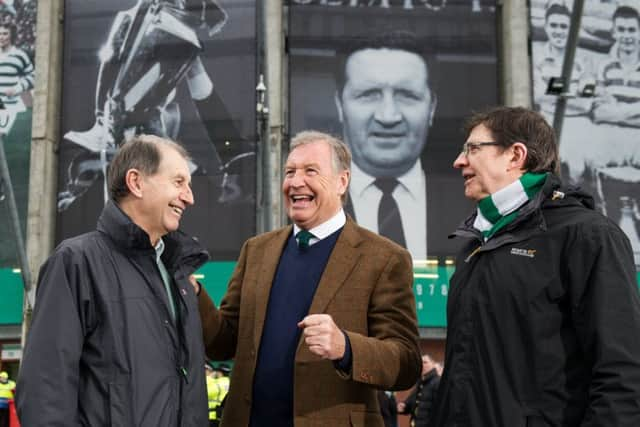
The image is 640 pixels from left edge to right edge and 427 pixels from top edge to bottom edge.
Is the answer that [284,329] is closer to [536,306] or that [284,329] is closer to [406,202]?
[536,306]

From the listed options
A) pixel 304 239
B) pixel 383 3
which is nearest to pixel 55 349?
pixel 304 239

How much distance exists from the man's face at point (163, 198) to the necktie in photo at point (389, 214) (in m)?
17.1

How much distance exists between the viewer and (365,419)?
3.83m

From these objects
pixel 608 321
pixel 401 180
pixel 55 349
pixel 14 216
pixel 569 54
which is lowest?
pixel 55 349

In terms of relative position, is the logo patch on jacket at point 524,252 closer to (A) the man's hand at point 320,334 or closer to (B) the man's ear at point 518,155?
(B) the man's ear at point 518,155

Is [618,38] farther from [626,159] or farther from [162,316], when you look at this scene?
[162,316]

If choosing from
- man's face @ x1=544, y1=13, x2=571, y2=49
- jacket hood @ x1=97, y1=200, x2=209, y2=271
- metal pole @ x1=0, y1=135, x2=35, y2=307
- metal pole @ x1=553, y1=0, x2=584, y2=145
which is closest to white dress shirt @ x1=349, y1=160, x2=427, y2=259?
man's face @ x1=544, y1=13, x2=571, y2=49

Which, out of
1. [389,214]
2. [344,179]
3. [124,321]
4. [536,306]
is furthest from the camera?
[389,214]

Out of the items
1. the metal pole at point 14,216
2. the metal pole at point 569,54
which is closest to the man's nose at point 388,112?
the metal pole at point 569,54

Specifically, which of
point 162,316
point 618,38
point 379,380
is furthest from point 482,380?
point 618,38

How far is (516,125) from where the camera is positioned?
11.7ft

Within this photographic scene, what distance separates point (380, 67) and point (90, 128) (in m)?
8.21

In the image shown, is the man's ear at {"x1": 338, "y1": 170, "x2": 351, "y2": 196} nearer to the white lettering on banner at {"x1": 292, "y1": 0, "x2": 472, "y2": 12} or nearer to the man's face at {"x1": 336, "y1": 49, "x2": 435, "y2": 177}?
the man's face at {"x1": 336, "y1": 49, "x2": 435, "y2": 177}

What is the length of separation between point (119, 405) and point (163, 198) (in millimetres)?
1008
